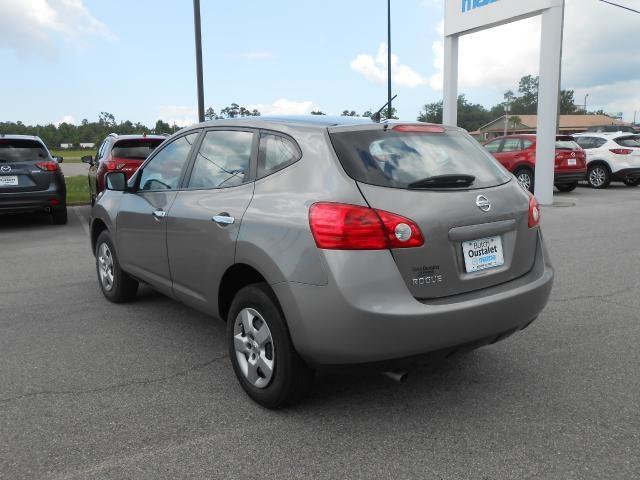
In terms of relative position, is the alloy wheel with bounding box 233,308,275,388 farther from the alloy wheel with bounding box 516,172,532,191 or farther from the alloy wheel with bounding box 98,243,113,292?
the alloy wheel with bounding box 516,172,532,191

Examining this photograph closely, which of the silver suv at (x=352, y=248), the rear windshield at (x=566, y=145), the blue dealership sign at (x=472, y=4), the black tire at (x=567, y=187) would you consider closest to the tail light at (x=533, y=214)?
the silver suv at (x=352, y=248)

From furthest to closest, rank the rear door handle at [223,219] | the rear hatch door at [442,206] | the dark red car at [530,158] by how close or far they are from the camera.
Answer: the dark red car at [530,158] < the rear door handle at [223,219] < the rear hatch door at [442,206]

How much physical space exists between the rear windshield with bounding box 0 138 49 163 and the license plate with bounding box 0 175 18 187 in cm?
29

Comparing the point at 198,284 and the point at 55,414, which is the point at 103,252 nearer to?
the point at 198,284

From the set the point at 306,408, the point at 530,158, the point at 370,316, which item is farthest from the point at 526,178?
the point at 370,316

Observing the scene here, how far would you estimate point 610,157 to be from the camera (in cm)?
1744

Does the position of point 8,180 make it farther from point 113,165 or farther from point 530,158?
point 530,158

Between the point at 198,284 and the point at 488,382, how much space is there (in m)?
1.90

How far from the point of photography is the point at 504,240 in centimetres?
315

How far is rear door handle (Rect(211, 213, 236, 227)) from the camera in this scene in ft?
10.9

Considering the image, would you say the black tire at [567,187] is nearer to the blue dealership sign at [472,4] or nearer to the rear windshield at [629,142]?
the rear windshield at [629,142]

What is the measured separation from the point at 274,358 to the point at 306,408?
1.22 ft

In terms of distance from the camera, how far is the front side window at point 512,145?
15.7 m

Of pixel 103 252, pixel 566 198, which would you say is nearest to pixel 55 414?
pixel 103 252
